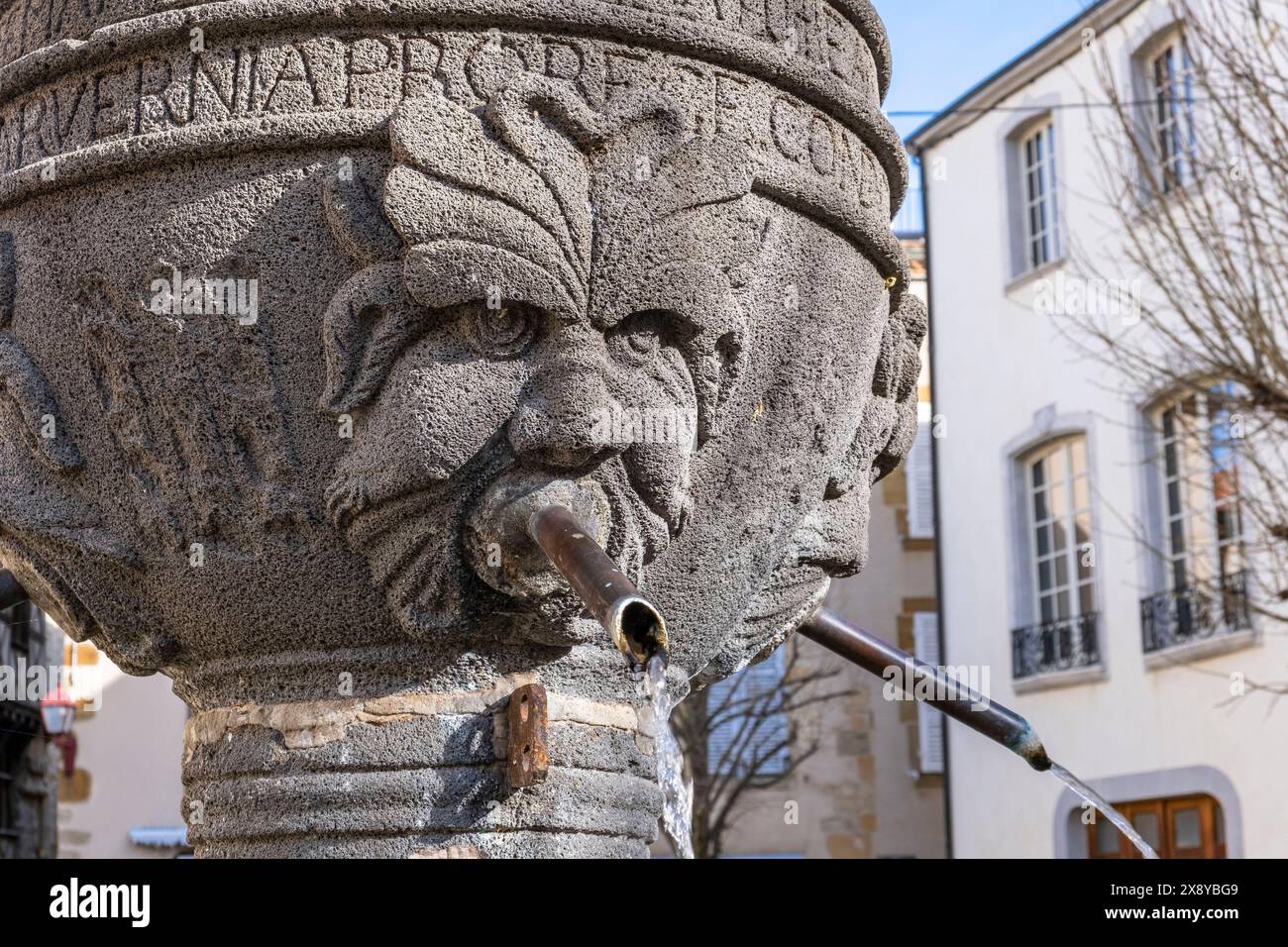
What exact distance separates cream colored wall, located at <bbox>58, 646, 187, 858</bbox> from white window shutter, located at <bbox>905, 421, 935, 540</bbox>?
23.5 ft

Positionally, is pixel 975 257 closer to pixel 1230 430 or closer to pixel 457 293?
pixel 1230 430

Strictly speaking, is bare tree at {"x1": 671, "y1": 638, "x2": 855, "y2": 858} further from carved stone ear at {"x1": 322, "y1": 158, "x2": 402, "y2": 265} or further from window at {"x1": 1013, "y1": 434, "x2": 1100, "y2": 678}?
carved stone ear at {"x1": 322, "y1": 158, "x2": 402, "y2": 265}

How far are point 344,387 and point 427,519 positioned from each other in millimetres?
194

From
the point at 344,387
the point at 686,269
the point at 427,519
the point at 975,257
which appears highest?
the point at 975,257

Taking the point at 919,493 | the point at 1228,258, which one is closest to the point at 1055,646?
the point at 919,493

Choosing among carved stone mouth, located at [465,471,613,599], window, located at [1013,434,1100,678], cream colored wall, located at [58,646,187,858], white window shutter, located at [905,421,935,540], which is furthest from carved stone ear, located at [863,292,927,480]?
white window shutter, located at [905,421,935,540]

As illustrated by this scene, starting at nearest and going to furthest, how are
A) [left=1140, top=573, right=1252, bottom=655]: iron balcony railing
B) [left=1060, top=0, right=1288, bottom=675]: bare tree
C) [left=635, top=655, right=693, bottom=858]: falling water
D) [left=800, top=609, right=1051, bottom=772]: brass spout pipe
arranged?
[left=635, top=655, right=693, bottom=858]: falling water, [left=800, top=609, right=1051, bottom=772]: brass spout pipe, [left=1060, top=0, right=1288, bottom=675]: bare tree, [left=1140, top=573, right=1252, bottom=655]: iron balcony railing

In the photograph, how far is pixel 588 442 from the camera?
215 centimetres

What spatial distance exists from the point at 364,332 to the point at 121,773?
39.2ft

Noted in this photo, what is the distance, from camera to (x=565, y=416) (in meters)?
2.14

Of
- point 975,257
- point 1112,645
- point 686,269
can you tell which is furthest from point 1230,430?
point 686,269

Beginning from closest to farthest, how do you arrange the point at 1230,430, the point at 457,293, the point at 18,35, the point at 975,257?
the point at 457,293
the point at 18,35
the point at 1230,430
the point at 975,257

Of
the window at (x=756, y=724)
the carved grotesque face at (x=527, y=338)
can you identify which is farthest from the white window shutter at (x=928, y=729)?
the carved grotesque face at (x=527, y=338)

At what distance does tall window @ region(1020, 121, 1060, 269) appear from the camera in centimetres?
1376
